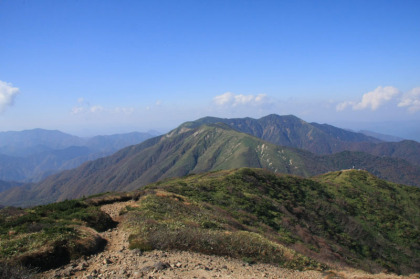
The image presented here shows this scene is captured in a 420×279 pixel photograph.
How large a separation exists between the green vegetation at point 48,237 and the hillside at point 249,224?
0.08 m

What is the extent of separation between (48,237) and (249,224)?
1978 centimetres

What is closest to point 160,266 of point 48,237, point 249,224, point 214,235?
point 214,235

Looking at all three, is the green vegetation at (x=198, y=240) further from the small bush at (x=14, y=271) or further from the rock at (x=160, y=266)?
the small bush at (x=14, y=271)

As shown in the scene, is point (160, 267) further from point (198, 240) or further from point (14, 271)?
point (14, 271)

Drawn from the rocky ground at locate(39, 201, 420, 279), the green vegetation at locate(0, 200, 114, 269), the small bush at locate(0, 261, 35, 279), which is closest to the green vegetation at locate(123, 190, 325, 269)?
the rocky ground at locate(39, 201, 420, 279)

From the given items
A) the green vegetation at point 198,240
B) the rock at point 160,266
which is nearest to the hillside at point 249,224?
the green vegetation at point 198,240

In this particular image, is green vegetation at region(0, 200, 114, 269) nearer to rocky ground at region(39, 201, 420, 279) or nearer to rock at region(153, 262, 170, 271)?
rocky ground at region(39, 201, 420, 279)

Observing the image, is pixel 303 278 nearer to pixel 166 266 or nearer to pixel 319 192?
pixel 166 266

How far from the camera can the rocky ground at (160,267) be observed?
11.4m

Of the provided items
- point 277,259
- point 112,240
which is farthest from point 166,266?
point 277,259

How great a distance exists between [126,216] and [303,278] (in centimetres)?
1395

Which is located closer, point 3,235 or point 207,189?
point 3,235

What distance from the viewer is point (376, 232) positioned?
1609 inches

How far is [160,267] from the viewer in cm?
1197
